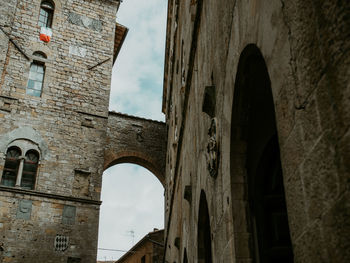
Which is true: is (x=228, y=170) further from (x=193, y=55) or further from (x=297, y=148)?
(x=193, y=55)

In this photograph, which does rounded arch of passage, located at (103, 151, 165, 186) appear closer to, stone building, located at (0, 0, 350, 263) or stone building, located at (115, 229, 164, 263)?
stone building, located at (115, 229, 164, 263)

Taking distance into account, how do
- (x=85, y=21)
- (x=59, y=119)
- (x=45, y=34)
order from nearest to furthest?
(x=59, y=119) < (x=45, y=34) < (x=85, y=21)

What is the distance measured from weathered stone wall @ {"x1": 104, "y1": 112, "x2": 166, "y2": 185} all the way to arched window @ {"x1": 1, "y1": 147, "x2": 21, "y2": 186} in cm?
399

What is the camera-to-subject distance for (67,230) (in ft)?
42.8

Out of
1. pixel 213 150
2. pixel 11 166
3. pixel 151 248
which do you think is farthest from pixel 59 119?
pixel 213 150

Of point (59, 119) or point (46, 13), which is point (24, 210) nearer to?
point (59, 119)

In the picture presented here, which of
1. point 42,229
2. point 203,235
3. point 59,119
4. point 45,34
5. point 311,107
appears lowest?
point 311,107

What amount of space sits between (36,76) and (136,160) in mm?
5633

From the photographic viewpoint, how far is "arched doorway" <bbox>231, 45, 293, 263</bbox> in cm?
309

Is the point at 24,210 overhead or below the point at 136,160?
below

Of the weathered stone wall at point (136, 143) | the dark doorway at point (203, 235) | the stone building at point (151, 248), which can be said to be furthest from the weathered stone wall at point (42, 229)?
the dark doorway at point (203, 235)

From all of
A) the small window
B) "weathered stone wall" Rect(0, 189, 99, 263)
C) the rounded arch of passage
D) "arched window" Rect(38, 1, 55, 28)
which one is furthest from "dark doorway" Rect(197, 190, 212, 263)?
"arched window" Rect(38, 1, 55, 28)

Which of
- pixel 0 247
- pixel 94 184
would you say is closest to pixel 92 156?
pixel 94 184

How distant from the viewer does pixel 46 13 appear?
52.6 feet
